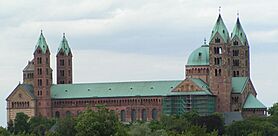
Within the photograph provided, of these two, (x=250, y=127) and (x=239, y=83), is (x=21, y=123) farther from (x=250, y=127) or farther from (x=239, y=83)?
(x=250, y=127)

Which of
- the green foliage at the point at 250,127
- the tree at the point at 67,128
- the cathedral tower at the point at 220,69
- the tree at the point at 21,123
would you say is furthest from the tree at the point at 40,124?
the tree at the point at 67,128

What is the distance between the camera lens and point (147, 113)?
19988cm

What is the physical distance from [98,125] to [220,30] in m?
77.7

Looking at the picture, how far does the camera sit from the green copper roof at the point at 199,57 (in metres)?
197

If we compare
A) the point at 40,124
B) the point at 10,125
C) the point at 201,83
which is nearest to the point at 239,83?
the point at 201,83

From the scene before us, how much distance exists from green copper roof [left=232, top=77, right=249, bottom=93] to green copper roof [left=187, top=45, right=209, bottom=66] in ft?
18.7

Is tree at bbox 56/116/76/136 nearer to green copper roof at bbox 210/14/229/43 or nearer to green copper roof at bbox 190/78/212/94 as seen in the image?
green copper roof at bbox 190/78/212/94

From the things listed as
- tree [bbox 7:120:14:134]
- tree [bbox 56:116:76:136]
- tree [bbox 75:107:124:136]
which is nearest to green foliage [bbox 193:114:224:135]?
tree [bbox 7:120:14:134]

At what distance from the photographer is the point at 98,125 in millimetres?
114125

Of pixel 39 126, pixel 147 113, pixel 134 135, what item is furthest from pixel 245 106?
pixel 134 135

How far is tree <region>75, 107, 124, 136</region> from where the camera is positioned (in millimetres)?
114000

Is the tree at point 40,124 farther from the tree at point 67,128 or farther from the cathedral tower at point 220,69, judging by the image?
the tree at point 67,128

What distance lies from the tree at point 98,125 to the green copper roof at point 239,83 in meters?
76.0

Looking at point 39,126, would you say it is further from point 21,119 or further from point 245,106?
point 245,106
